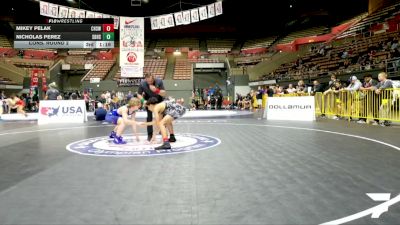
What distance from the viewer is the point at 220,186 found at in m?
3.28

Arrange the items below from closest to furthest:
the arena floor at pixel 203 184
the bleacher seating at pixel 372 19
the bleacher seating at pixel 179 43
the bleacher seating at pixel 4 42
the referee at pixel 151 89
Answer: the arena floor at pixel 203 184, the referee at pixel 151 89, the bleacher seating at pixel 372 19, the bleacher seating at pixel 4 42, the bleacher seating at pixel 179 43

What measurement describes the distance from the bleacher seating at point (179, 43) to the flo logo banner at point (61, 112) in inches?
1086

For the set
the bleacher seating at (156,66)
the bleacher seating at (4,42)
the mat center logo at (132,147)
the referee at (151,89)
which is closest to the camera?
the mat center logo at (132,147)

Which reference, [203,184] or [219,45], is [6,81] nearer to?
[219,45]

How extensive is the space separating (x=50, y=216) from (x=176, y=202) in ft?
3.24

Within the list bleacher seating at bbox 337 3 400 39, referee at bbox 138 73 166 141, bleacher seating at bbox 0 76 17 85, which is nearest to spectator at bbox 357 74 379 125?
referee at bbox 138 73 166 141

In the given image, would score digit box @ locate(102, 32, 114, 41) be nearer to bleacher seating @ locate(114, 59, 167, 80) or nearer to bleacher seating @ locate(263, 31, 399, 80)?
bleacher seating @ locate(263, 31, 399, 80)

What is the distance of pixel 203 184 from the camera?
3383mm

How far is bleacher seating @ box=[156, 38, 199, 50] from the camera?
130 feet

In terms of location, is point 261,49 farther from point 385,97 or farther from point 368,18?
point 385,97

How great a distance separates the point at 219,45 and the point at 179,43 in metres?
4.92

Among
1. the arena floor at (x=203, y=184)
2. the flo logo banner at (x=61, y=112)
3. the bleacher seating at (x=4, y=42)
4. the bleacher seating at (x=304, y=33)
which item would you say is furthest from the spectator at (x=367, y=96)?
the bleacher seating at (x=4, y=42)

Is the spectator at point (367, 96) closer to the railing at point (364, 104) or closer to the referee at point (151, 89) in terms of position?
the railing at point (364, 104)

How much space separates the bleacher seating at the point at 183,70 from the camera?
1275 inches
